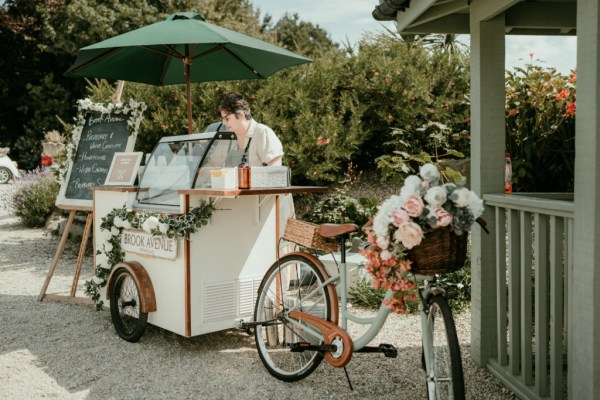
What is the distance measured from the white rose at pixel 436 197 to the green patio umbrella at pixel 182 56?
7.79 ft

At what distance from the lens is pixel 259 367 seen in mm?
4109

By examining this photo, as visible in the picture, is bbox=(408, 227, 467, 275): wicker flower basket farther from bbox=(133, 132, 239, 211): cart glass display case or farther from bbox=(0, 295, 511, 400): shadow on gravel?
bbox=(133, 132, 239, 211): cart glass display case

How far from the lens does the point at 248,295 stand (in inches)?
175

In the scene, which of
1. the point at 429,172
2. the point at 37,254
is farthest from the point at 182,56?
the point at 37,254

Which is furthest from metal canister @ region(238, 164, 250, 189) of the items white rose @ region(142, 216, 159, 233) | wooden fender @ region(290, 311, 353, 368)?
wooden fender @ region(290, 311, 353, 368)

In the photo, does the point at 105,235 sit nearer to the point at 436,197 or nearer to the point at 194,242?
the point at 194,242

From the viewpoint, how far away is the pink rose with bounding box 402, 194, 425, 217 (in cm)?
275

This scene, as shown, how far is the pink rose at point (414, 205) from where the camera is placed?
275 cm

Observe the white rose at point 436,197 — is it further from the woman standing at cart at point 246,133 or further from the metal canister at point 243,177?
the woman standing at cart at point 246,133

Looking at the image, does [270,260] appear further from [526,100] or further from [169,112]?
[169,112]

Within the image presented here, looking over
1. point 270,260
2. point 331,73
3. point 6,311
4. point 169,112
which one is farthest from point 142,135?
point 270,260

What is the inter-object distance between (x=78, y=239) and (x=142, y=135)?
6.00 ft

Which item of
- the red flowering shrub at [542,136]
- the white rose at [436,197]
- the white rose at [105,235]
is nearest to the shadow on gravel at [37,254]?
the white rose at [105,235]

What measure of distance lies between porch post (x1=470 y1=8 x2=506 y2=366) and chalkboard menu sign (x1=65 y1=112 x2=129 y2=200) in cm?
344
